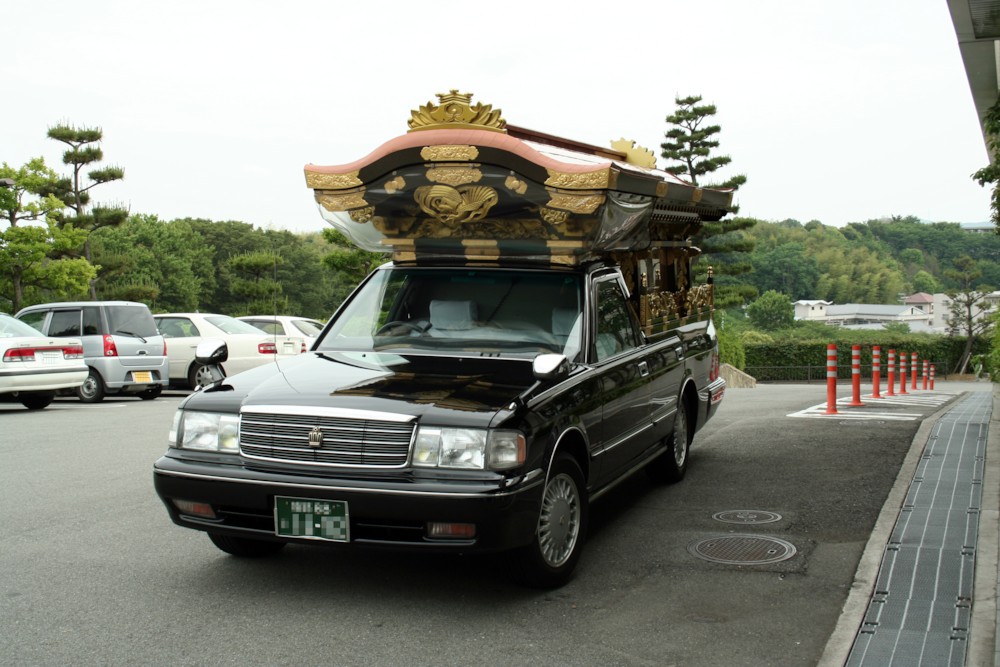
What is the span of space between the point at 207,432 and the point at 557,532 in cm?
179

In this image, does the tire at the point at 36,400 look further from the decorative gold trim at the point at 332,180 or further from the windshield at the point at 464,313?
the windshield at the point at 464,313

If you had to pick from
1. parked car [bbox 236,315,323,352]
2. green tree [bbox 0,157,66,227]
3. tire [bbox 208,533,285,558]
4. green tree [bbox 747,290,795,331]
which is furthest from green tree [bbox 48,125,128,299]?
green tree [bbox 747,290,795,331]

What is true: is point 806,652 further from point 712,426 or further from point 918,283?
point 918,283

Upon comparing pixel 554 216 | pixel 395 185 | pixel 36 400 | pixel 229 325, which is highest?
pixel 395 185

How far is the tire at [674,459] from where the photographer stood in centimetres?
772

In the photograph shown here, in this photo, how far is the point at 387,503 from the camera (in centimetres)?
441

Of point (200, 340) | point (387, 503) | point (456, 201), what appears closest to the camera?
point (387, 503)

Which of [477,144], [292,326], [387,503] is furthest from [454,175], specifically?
[292,326]

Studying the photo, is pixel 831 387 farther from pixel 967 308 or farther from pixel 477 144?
pixel 967 308

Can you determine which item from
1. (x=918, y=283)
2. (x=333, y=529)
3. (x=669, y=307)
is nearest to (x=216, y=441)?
(x=333, y=529)

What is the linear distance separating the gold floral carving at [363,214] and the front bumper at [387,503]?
2362mm

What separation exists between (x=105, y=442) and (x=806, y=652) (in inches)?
326

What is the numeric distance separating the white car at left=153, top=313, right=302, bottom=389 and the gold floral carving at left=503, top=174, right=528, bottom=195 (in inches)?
474

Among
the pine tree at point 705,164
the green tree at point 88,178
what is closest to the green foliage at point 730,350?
the pine tree at point 705,164
